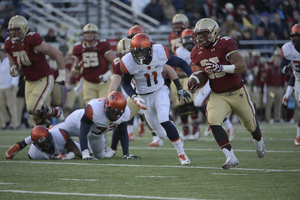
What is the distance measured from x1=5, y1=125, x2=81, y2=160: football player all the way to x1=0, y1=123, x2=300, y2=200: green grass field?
12 cm

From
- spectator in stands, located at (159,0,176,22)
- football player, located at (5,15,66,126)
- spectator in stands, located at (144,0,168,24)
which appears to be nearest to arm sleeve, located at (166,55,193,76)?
football player, located at (5,15,66,126)

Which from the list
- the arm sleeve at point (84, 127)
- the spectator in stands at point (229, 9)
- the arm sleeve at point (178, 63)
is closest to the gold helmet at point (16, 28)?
the arm sleeve at point (84, 127)

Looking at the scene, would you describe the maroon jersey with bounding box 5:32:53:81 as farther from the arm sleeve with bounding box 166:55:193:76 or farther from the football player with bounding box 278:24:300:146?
the football player with bounding box 278:24:300:146

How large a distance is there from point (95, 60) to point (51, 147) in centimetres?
273

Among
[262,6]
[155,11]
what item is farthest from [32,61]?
[262,6]

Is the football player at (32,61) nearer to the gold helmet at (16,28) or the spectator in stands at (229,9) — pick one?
the gold helmet at (16,28)

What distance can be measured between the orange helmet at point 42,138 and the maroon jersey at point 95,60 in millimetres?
2633

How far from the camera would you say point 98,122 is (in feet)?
18.6

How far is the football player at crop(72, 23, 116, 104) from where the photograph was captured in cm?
827

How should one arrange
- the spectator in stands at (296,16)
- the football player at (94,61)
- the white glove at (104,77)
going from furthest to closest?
1. the spectator in stands at (296,16)
2. the football player at (94,61)
3. the white glove at (104,77)

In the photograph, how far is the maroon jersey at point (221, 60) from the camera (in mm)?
4910

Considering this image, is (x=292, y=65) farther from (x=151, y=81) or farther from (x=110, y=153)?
(x=110, y=153)

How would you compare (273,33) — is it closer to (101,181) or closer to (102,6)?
(102,6)

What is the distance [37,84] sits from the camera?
23.4 ft
